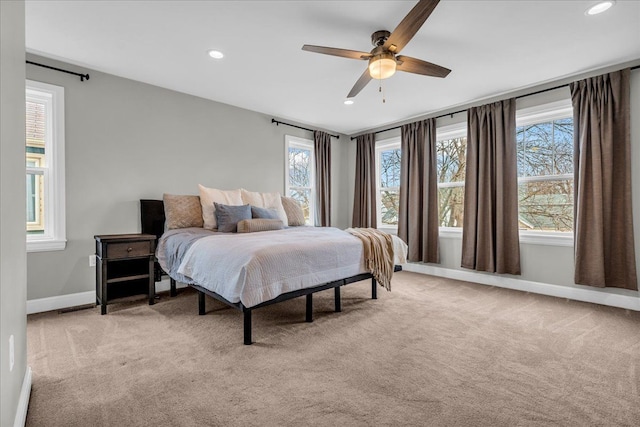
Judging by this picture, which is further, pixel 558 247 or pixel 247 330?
pixel 558 247

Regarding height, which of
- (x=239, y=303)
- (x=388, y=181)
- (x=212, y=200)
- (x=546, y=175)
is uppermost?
(x=388, y=181)

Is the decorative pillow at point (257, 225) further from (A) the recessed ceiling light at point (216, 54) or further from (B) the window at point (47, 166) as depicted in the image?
(B) the window at point (47, 166)

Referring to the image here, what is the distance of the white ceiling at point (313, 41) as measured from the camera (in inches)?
90.2

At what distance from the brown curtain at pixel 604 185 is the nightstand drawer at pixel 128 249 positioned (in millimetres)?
4683

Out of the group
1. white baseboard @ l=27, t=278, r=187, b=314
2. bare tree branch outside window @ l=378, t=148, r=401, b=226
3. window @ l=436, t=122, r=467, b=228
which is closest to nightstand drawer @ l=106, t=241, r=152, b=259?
white baseboard @ l=27, t=278, r=187, b=314

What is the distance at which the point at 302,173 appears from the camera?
5543mm

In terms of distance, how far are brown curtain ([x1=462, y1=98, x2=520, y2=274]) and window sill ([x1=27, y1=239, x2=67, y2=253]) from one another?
16.0 feet

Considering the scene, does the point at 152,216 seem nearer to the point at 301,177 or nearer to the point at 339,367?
the point at 301,177

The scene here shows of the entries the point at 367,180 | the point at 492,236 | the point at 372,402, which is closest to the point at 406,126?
the point at 367,180

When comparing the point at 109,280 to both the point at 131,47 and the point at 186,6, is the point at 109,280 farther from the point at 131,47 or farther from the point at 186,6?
the point at 186,6

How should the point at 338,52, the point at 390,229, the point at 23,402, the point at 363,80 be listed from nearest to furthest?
1. the point at 23,402
2. the point at 338,52
3. the point at 363,80
4. the point at 390,229

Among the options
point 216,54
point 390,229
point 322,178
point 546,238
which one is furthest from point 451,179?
point 216,54

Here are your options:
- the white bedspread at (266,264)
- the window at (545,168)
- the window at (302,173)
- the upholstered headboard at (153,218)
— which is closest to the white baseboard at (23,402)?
the white bedspread at (266,264)

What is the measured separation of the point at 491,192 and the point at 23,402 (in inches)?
184
